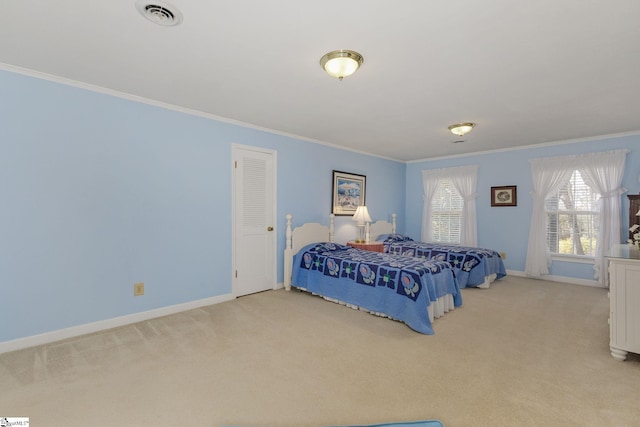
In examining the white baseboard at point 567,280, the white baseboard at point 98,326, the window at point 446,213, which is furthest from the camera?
the window at point 446,213

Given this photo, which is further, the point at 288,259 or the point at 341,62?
the point at 288,259

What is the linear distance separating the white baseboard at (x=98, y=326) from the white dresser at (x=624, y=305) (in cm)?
382

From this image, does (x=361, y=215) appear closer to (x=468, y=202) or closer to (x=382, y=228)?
(x=382, y=228)

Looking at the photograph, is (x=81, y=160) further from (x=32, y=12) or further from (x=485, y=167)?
(x=485, y=167)

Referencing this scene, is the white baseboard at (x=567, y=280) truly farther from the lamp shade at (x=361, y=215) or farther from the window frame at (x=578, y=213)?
the lamp shade at (x=361, y=215)

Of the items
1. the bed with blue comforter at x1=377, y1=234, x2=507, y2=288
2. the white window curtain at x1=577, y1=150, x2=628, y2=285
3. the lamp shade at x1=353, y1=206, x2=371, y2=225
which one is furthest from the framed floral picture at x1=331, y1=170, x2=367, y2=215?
the white window curtain at x1=577, y1=150, x2=628, y2=285

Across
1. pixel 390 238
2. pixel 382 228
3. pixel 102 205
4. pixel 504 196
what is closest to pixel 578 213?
pixel 504 196

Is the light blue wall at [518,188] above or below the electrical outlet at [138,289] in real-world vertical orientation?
above

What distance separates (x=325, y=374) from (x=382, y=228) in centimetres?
417

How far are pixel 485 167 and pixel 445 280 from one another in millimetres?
3161

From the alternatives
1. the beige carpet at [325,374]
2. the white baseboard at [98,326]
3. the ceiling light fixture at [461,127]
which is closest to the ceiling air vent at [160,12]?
the beige carpet at [325,374]

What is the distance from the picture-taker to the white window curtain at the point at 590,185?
4250mm

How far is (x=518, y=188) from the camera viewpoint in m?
5.18

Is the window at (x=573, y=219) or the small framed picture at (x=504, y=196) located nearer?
the window at (x=573, y=219)
